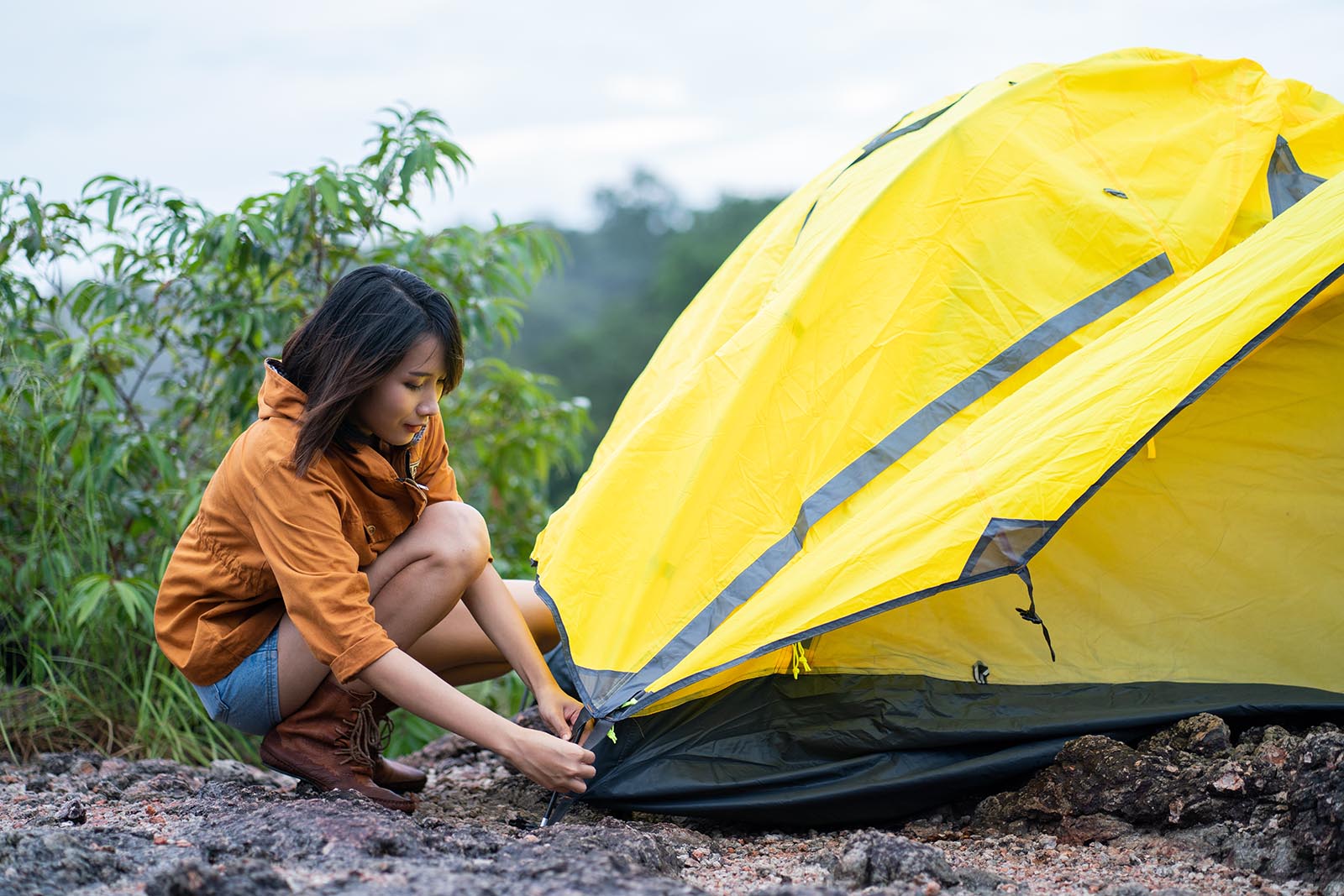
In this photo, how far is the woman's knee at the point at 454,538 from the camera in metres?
1.89

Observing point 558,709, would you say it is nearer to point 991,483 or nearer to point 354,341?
point 354,341

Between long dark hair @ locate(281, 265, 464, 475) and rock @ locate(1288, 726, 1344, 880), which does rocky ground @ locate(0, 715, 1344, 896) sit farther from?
long dark hair @ locate(281, 265, 464, 475)

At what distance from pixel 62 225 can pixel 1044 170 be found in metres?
2.41

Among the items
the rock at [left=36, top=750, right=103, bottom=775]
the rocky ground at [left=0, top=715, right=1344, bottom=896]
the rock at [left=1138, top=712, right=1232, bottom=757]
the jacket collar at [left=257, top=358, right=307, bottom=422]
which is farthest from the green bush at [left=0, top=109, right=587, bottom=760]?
the rock at [left=1138, top=712, right=1232, bottom=757]

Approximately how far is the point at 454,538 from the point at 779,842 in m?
0.73

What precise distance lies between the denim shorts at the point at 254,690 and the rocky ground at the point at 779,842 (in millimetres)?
141

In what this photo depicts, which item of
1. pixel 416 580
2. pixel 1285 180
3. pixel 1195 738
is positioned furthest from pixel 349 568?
pixel 1285 180

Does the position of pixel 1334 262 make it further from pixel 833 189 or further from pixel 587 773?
pixel 587 773

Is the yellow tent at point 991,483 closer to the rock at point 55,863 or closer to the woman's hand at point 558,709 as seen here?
the woman's hand at point 558,709

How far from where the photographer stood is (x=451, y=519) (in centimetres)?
193

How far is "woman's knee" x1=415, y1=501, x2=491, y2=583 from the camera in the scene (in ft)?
6.19

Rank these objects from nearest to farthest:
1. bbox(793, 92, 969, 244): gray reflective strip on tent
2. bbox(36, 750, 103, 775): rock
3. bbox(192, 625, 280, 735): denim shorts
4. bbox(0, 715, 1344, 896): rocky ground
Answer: bbox(0, 715, 1344, 896): rocky ground
bbox(192, 625, 280, 735): denim shorts
bbox(36, 750, 103, 775): rock
bbox(793, 92, 969, 244): gray reflective strip on tent

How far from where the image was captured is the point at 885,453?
1.99m

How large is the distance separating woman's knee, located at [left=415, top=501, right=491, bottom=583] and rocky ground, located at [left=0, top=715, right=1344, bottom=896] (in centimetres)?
41
